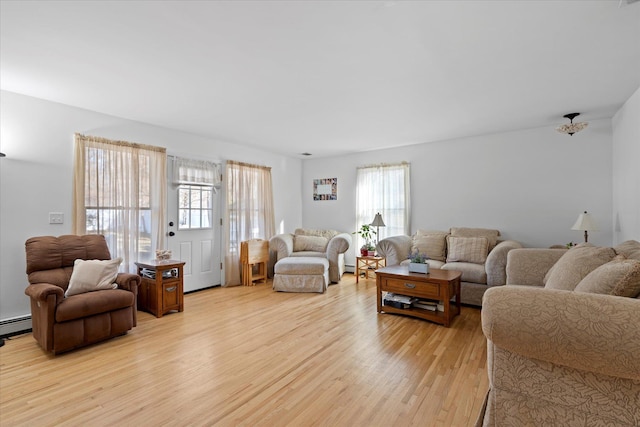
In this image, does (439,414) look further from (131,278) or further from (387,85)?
(131,278)

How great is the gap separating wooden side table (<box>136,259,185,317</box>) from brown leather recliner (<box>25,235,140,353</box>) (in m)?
0.44

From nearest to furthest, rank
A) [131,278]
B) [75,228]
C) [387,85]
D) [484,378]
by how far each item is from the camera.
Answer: [484,378]
[387,85]
[131,278]
[75,228]

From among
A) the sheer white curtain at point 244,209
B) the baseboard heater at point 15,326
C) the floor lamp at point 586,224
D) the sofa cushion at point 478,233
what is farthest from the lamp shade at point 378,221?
the baseboard heater at point 15,326

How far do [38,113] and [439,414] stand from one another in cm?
457

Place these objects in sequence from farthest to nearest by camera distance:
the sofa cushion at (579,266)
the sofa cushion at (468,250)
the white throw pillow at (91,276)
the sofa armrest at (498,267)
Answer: the sofa cushion at (468,250)
the sofa armrest at (498,267)
the white throw pillow at (91,276)
the sofa cushion at (579,266)

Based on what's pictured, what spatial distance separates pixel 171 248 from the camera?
4.30 m

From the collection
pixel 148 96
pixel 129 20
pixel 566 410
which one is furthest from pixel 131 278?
pixel 566 410

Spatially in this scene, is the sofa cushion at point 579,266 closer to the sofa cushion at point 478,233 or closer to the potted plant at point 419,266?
the potted plant at point 419,266

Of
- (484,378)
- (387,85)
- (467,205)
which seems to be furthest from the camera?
(467,205)

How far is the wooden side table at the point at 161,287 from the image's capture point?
3.46 m

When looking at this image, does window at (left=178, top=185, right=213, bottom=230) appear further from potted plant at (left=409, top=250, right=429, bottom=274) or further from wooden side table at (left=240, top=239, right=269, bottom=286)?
potted plant at (left=409, top=250, right=429, bottom=274)

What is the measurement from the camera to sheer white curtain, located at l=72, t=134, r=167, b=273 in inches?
136

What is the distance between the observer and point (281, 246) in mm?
5160

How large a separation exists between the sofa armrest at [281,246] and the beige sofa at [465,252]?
158 centimetres
